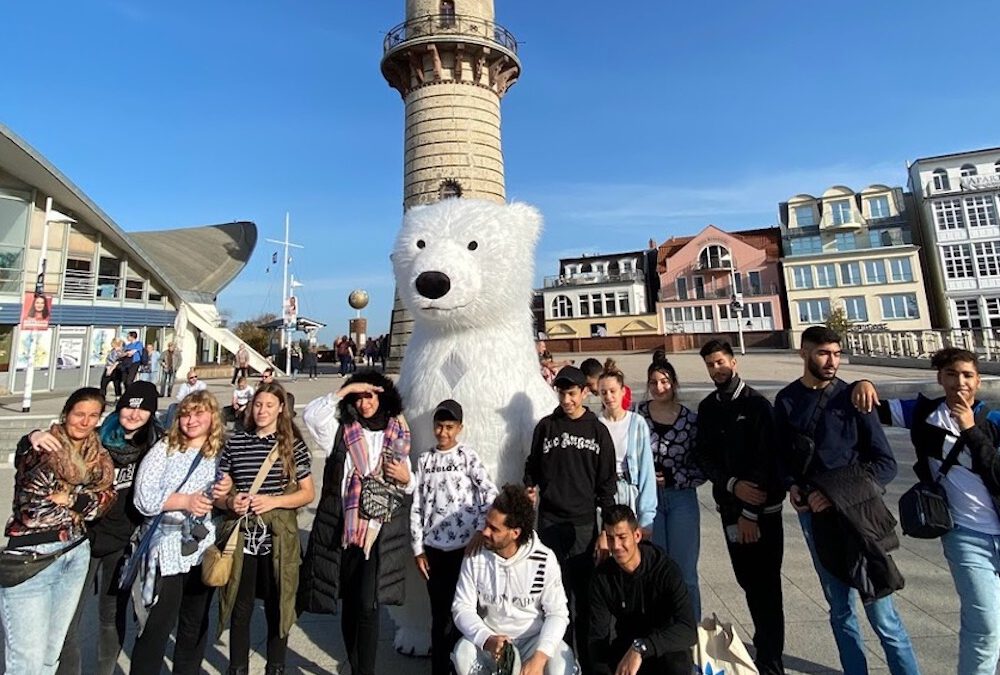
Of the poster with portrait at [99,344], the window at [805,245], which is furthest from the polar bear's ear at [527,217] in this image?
the window at [805,245]

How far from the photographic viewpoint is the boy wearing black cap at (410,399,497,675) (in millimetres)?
2645

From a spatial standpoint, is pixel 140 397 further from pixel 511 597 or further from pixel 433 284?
pixel 511 597

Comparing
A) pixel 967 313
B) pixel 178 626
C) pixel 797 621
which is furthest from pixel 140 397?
pixel 967 313

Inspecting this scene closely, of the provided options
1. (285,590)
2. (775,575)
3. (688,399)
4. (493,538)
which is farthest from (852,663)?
(688,399)

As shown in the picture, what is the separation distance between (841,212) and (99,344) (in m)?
42.1

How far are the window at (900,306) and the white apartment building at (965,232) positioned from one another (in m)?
1.80

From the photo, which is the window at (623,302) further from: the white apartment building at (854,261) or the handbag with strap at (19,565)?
the handbag with strap at (19,565)

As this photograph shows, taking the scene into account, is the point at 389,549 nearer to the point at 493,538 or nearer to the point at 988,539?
the point at 493,538

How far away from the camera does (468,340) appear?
3193 millimetres

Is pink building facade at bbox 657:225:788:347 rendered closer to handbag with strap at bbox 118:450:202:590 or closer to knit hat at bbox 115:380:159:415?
knit hat at bbox 115:380:159:415

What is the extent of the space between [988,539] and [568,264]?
42.8 m

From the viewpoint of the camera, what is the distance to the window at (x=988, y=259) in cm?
3206

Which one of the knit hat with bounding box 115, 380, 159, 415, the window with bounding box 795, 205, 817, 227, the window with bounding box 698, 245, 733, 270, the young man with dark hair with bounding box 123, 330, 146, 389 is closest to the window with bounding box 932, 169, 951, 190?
the window with bounding box 795, 205, 817, 227

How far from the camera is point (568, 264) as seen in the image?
146 feet
